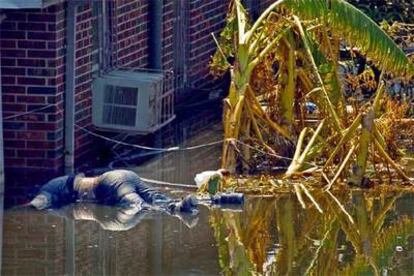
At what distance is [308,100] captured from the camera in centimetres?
1711

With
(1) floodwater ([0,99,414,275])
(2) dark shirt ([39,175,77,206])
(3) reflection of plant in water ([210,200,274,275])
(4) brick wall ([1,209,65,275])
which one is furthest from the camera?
(2) dark shirt ([39,175,77,206])

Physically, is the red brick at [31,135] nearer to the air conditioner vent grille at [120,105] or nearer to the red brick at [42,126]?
the red brick at [42,126]

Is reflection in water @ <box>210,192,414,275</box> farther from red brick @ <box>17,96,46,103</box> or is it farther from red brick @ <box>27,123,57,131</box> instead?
red brick @ <box>17,96,46,103</box>

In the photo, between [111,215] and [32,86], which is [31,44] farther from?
[111,215]

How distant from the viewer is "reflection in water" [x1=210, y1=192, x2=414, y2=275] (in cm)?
A: 1266

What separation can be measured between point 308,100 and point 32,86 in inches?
123

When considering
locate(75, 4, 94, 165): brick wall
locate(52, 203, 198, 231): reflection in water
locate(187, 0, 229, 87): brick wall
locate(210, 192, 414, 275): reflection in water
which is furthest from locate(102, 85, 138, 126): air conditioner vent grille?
locate(187, 0, 229, 87): brick wall

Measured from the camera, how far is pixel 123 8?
18.7 m

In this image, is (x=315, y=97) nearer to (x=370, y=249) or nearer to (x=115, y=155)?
(x=115, y=155)

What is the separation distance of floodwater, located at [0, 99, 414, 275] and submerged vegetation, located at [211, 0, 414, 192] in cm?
64

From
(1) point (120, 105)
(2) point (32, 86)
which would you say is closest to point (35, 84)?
(2) point (32, 86)

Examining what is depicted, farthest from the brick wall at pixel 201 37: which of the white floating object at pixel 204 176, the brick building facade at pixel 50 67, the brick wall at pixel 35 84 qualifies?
the white floating object at pixel 204 176

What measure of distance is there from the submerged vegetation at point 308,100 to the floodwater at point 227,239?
64 cm

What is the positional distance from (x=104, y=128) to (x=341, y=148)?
284cm
